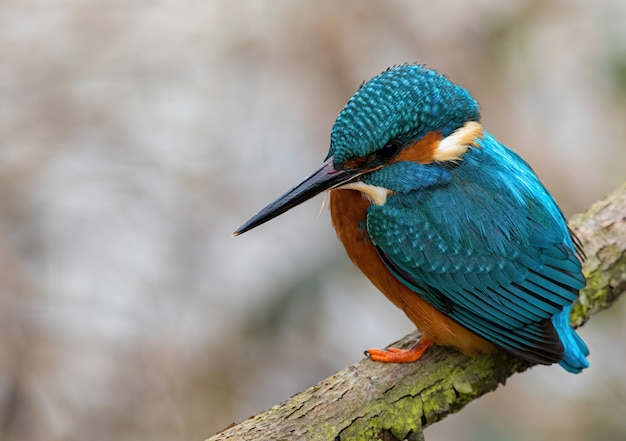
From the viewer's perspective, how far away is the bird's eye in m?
2.60

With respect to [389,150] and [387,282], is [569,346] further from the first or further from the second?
[389,150]

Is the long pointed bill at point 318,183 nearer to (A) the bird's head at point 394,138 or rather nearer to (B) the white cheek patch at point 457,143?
(A) the bird's head at point 394,138

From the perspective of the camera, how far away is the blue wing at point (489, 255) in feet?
8.79

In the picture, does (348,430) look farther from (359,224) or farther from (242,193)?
(242,193)

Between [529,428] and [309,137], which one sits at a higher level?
[309,137]

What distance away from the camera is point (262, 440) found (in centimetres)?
237

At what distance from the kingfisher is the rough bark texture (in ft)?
0.32

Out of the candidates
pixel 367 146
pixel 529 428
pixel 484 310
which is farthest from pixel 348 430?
pixel 529 428

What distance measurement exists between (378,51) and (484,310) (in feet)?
8.29

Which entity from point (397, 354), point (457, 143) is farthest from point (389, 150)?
point (397, 354)

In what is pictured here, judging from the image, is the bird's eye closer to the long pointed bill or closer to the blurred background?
the long pointed bill

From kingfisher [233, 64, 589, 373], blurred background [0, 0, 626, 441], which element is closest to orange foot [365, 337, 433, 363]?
kingfisher [233, 64, 589, 373]

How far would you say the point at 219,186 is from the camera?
4652 millimetres

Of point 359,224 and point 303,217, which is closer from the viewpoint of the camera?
point 359,224
